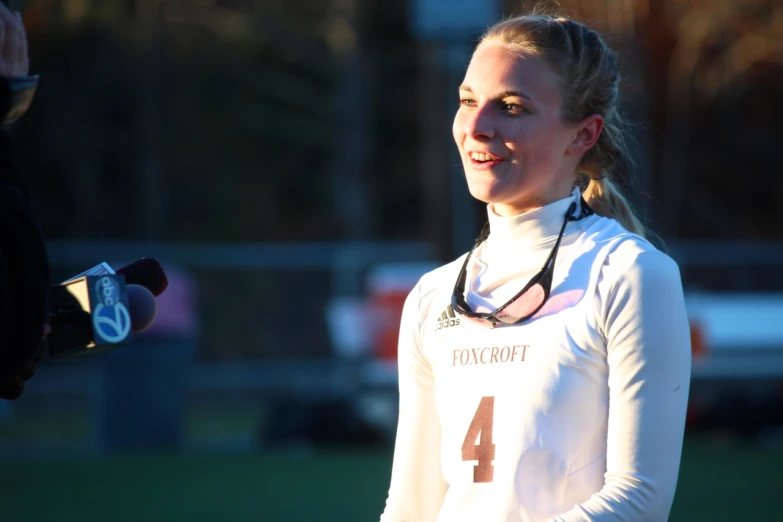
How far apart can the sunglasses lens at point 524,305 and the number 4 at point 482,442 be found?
172 millimetres

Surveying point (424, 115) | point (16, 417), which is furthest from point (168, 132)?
point (16, 417)

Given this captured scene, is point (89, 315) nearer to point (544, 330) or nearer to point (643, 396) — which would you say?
Answer: point (544, 330)

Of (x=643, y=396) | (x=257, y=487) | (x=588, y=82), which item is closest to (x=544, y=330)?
(x=643, y=396)

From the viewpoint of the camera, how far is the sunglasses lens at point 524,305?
234 centimetres

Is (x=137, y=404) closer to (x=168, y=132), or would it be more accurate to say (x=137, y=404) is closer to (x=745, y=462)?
(x=745, y=462)

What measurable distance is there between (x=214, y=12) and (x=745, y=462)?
752 inches

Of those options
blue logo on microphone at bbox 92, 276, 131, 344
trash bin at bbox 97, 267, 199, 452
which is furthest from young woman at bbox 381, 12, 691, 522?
trash bin at bbox 97, 267, 199, 452

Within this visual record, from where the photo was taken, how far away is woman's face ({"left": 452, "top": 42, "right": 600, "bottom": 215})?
2.39 m

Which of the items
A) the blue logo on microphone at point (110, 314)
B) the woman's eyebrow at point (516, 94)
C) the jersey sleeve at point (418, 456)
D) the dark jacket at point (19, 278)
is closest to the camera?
the dark jacket at point (19, 278)

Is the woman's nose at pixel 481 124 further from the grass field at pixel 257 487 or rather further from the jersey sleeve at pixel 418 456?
the grass field at pixel 257 487

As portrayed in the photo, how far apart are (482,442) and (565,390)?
21 cm

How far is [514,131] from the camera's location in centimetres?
239

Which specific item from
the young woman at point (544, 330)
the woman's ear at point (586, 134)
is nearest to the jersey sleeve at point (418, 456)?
the young woman at point (544, 330)

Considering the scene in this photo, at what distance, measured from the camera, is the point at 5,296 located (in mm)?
1849
